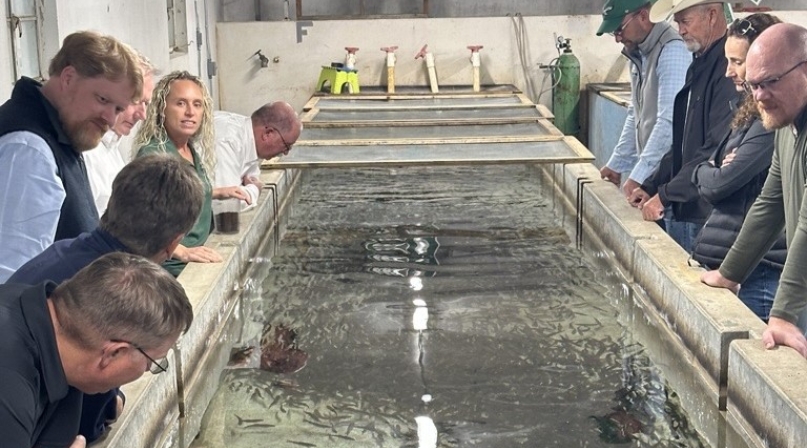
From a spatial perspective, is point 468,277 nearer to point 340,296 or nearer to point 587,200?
point 340,296

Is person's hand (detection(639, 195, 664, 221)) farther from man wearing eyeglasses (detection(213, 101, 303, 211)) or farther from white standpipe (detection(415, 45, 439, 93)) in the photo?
white standpipe (detection(415, 45, 439, 93))

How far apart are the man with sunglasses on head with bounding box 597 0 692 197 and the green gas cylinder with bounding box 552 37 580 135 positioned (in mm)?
6531

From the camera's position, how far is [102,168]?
3.63 metres

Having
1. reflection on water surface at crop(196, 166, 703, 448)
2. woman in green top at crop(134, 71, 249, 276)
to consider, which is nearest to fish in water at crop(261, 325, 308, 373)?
reflection on water surface at crop(196, 166, 703, 448)

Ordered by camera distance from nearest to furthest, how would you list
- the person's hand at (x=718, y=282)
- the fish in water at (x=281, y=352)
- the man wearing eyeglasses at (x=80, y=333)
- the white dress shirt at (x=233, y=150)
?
the man wearing eyeglasses at (x=80, y=333), the person's hand at (x=718, y=282), the fish in water at (x=281, y=352), the white dress shirt at (x=233, y=150)

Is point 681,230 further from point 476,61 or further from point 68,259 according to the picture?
point 476,61

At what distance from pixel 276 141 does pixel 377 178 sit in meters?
3.73

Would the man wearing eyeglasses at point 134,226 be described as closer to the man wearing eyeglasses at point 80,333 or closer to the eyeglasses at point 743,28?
the man wearing eyeglasses at point 80,333

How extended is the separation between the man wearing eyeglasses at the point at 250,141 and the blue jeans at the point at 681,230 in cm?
208

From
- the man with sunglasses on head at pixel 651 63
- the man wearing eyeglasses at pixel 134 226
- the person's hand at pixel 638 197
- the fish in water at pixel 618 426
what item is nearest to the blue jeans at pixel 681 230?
the person's hand at pixel 638 197

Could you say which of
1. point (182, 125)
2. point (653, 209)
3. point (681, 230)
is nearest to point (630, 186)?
point (653, 209)

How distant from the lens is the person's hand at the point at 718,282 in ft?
13.4

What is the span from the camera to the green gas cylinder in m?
11.7

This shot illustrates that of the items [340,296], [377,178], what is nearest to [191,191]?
[340,296]
